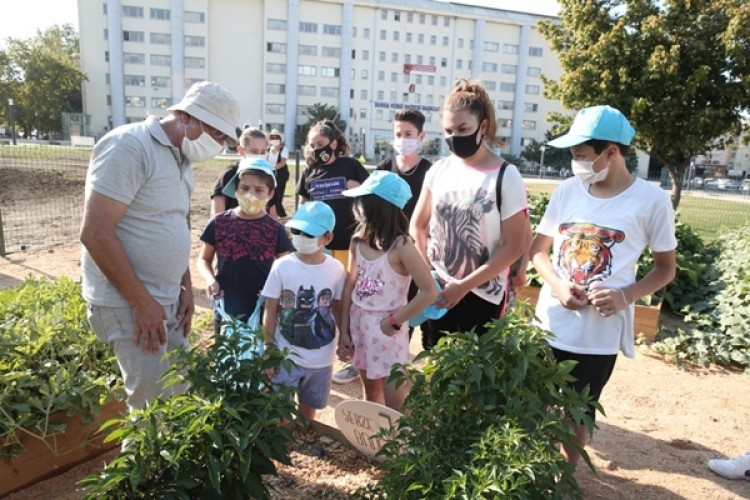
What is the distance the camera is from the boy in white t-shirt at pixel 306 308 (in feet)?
9.48

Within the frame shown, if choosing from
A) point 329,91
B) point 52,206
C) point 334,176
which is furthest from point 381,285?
point 329,91

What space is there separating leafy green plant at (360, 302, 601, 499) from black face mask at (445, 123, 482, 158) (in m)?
1.00

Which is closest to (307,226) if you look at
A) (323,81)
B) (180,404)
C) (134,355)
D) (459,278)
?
(459,278)

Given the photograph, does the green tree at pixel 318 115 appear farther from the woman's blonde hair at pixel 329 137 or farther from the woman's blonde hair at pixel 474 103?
the woman's blonde hair at pixel 474 103

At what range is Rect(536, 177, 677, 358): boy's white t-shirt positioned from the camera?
94.0 inches

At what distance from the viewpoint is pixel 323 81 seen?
65.2m

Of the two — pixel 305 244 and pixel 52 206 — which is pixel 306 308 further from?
pixel 52 206

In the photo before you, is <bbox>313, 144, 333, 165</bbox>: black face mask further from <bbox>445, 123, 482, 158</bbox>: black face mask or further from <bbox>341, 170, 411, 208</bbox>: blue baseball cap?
<bbox>445, 123, 482, 158</bbox>: black face mask

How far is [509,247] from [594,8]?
13.5 metres

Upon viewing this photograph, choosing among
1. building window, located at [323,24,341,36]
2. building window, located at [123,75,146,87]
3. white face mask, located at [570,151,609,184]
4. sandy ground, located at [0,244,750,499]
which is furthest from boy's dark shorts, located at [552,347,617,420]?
building window, located at [123,75,146,87]

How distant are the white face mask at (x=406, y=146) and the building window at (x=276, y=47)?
64743 millimetres

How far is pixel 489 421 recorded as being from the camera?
1.84 metres

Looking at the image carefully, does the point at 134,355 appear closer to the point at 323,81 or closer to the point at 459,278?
the point at 459,278

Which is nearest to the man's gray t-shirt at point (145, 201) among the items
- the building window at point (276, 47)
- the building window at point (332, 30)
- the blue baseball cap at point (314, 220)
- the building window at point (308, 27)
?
the blue baseball cap at point (314, 220)
